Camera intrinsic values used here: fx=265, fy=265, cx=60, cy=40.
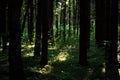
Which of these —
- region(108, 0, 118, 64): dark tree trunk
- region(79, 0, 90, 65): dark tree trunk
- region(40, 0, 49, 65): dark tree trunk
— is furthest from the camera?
region(40, 0, 49, 65): dark tree trunk

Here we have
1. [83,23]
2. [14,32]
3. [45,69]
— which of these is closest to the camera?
[14,32]

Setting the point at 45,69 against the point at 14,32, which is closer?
the point at 14,32

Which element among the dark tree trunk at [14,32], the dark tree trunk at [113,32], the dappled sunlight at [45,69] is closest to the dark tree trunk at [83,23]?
the dark tree trunk at [113,32]

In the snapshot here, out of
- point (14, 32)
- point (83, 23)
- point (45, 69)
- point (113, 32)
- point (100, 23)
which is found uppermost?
point (100, 23)

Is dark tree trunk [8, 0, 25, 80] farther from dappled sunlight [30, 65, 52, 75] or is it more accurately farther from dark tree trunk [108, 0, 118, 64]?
dark tree trunk [108, 0, 118, 64]

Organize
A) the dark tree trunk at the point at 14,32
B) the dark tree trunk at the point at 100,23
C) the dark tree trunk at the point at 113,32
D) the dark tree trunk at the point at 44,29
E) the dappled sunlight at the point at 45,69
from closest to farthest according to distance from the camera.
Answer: the dark tree trunk at the point at 14,32 < the dappled sunlight at the point at 45,69 < the dark tree trunk at the point at 113,32 < the dark tree trunk at the point at 44,29 < the dark tree trunk at the point at 100,23

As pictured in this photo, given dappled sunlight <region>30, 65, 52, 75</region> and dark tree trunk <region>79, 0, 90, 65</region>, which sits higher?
dark tree trunk <region>79, 0, 90, 65</region>

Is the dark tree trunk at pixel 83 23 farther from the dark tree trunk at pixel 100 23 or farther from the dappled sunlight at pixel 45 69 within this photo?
the dark tree trunk at pixel 100 23

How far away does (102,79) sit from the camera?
12.6m

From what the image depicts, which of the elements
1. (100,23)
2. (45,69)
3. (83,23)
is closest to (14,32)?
(45,69)

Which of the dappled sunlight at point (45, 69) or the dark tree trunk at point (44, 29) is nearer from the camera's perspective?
the dappled sunlight at point (45, 69)

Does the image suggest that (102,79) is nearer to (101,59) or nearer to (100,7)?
(101,59)

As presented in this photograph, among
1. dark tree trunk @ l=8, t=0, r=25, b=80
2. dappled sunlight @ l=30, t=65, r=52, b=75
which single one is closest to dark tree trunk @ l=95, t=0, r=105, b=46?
dappled sunlight @ l=30, t=65, r=52, b=75

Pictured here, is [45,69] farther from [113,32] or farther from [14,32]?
[14,32]
